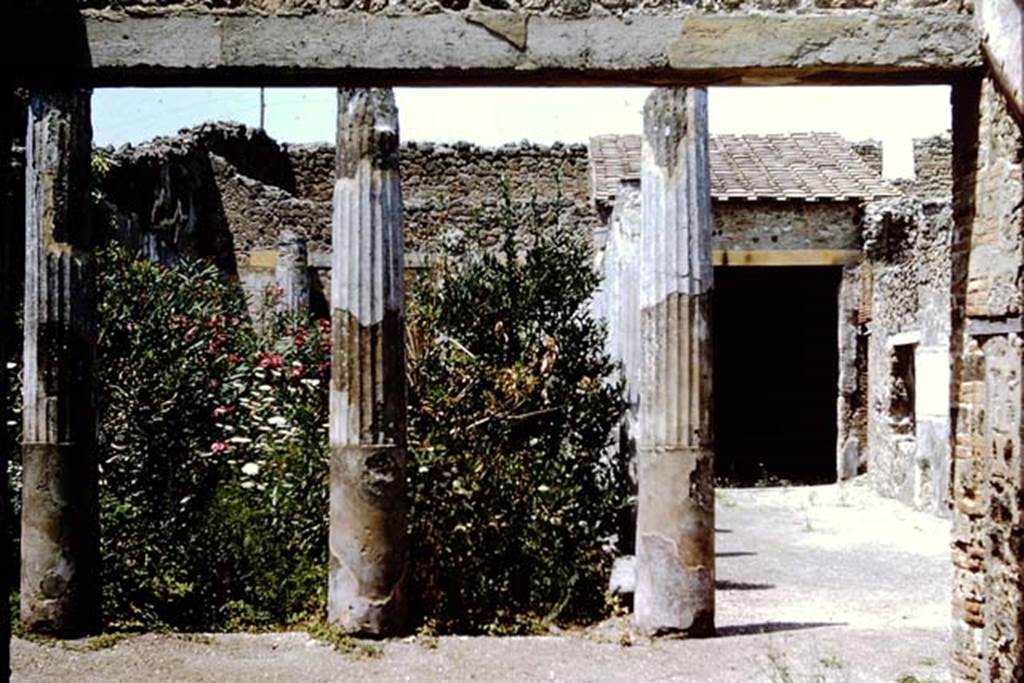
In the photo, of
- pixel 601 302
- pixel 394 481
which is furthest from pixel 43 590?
pixel 601 302

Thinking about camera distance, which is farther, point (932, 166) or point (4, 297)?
point (932, 166)

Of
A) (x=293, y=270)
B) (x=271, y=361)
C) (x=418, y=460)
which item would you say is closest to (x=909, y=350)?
(x=293, y=270)

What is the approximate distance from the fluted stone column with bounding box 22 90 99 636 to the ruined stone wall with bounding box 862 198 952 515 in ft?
29.1

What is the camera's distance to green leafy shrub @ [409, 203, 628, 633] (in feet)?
26.5

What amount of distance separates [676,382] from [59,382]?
361 centimetres

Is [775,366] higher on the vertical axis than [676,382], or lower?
lower

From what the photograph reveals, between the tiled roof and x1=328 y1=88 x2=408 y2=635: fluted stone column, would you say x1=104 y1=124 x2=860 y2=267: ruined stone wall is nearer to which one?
the tiled roof

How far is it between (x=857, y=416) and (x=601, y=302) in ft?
23.0

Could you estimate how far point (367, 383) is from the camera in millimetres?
7570

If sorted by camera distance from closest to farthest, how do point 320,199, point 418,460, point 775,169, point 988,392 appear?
1. point 988,392
2. point 418,460
3. point 775,169
4. point 320,199

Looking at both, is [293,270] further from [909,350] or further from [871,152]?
[871,152]

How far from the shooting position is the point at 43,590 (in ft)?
23.7

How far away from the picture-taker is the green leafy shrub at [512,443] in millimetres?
8070

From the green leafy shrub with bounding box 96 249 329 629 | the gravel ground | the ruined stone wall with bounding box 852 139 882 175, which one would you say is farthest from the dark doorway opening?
the green leafy shrub with bounding box 96 249 329 629
